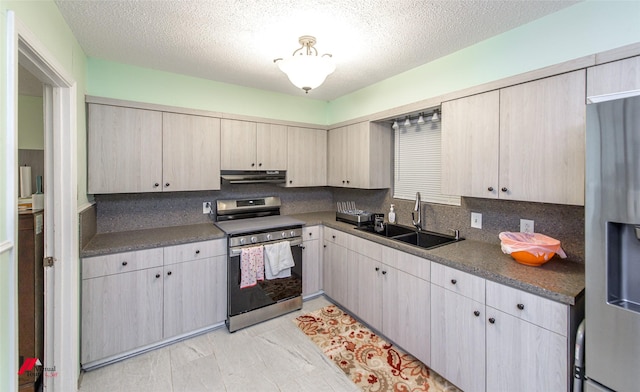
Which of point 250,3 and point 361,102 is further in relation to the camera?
point 361,102

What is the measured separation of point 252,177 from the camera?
10.1ft

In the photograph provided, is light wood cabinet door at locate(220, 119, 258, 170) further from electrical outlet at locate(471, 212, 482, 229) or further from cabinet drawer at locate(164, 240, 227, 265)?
electrical outlet at locate(471, 212, 482, 229)

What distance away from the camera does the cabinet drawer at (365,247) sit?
2461mm

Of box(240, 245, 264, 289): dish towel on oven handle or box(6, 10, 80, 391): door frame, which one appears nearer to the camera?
box(6, 10, 80, 391): door frame

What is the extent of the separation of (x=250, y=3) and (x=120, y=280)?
2196mm

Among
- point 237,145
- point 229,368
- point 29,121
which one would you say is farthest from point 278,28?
point 29,121

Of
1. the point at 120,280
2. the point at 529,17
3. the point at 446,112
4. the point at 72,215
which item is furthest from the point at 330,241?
the point at 529,17

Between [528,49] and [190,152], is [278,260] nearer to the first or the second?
[190,152]

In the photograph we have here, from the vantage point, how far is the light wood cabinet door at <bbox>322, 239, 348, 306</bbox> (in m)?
2.92

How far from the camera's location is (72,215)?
1864 millimetres

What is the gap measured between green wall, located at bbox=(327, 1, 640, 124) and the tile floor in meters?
2.48

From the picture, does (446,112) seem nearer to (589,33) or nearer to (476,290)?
(589,33)

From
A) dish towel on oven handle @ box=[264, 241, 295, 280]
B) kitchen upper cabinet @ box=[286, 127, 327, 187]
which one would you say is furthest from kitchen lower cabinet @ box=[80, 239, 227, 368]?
kitchen upper cabinet @ box=[286, 127, 327, 187]

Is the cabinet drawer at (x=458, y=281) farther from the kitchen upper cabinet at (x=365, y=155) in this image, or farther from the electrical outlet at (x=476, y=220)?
the kitchen upper cabinet at (x=365, y=155)
